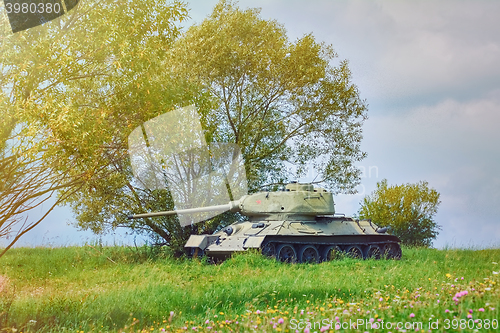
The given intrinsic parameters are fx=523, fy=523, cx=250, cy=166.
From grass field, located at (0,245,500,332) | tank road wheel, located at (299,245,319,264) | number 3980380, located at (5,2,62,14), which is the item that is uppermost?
number 3980380, located at (5,2,62,14)

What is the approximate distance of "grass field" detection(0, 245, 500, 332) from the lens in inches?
223

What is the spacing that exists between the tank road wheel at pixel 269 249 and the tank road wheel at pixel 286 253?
124 mm

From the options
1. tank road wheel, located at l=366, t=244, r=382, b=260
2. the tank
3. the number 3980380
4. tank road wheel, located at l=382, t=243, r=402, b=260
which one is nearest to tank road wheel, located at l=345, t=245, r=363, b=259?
the tank

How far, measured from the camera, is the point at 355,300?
25.1ft

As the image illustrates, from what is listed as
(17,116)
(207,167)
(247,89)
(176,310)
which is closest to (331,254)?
(207,167)

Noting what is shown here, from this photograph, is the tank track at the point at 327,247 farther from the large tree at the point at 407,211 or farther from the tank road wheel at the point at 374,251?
the large tree at the point at 407,211

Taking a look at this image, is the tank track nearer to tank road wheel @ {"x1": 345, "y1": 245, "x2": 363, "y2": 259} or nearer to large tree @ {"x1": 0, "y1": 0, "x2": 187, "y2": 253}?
tank road wheel @ {"x1": 345, "y1": 245, "x2": 363, "y2": 259}

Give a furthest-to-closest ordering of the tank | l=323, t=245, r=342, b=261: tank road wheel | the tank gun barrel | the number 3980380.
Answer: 1. the tank gun barrel
2. l=323, t=245, r=342, b=261: tank road wheel
3. the tank
4. the number 3980380

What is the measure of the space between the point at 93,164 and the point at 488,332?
6.33 metres

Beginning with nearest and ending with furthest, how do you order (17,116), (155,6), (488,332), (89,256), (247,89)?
(488,332) → (17,116) → (155,6) → (89,256) → (247,89)

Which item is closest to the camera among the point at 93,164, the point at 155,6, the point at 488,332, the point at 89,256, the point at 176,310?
the point at 488,332

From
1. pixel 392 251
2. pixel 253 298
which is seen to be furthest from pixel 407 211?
pixel 253 298

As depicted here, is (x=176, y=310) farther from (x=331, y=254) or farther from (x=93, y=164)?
(x=331, y=254)

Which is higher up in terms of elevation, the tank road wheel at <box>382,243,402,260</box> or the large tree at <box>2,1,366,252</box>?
the large tree at <box>2,1,366,252</box>
